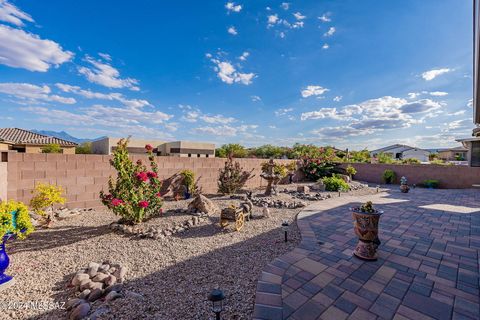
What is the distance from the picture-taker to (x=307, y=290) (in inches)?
86.2

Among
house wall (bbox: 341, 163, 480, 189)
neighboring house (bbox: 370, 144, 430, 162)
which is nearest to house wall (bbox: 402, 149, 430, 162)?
neighboring house (bbox: 370, 144, 430, 162)

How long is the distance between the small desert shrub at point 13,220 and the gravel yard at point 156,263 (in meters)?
0.61

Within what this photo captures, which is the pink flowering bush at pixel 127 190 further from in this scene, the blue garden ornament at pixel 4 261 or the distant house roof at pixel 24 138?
the distant house roof at pixel 24 138

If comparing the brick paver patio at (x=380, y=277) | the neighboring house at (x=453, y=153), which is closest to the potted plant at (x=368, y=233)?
the brick paver patio at (x=380, y=277)

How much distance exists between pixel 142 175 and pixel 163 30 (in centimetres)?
712

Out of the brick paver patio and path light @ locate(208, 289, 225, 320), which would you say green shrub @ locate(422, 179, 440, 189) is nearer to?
the brick paver patio

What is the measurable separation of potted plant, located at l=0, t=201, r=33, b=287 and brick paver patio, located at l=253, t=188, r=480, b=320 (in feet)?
9.41

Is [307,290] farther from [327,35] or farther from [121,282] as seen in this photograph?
[327,35]

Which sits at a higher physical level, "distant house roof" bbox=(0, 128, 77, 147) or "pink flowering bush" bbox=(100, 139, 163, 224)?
"distant house roof" bbox=(0, 128, 77, 147)

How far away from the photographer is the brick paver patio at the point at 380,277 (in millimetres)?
1900

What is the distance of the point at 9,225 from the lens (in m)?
2.21

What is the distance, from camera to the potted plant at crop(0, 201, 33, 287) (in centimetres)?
216

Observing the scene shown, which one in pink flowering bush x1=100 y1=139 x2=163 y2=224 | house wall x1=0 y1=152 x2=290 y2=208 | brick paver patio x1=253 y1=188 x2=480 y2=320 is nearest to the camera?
brick paver patio x1=253 y1=188 x2=480 y2=320

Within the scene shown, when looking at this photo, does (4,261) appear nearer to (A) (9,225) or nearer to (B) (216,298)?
(A) (9,225)
